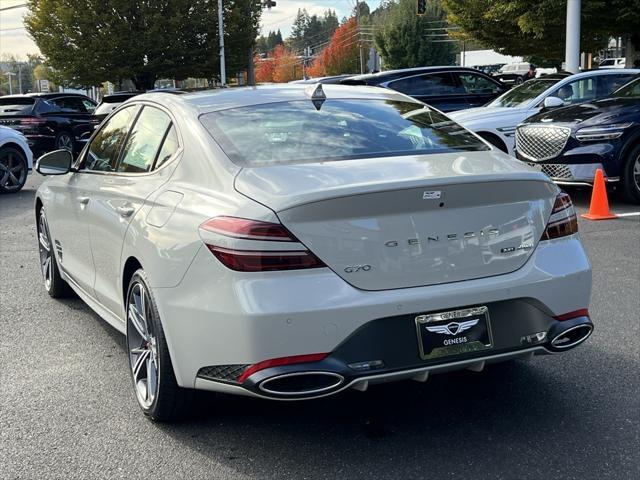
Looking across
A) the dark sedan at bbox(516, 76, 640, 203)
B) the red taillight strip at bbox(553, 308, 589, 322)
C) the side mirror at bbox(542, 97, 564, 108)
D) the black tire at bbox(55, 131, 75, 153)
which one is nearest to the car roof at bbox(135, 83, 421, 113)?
the red taillight strip at bbox(553, 308, 589, 322)

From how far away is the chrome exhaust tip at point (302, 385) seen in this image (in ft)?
10.6

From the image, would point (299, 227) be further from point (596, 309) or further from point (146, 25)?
point (146, 25)

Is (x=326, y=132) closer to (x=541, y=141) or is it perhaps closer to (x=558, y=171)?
(x=558, y=171)

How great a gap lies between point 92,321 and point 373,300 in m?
3.14

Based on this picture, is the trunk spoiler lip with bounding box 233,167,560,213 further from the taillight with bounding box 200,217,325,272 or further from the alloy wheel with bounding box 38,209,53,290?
the alloy wheel with bounding box 38,209,53,290

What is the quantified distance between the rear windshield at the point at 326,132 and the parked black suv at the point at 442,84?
10589 millimetres

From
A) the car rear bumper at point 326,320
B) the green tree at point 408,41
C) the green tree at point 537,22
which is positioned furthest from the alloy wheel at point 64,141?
the green tree at point 408,41

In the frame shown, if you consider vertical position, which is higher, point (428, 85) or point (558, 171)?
point (428, 85)

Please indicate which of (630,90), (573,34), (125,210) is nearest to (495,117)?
(630,90)

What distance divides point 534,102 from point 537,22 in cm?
1044

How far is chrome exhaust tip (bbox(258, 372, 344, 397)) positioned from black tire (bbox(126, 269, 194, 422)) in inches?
24.8

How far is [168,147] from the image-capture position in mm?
4184

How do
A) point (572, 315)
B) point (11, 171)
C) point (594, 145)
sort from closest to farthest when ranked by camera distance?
1. point (572, 315)
2. point (594, 145)
3. point (11, 171)

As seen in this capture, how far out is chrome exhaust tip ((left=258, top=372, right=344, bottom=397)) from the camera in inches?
127
